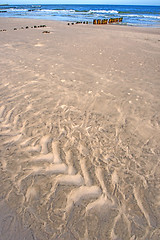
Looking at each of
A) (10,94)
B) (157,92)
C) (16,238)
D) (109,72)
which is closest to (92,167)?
(16,238)

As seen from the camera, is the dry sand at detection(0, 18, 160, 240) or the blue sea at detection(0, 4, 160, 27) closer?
the dry sand at detection(0, 18, 160, 240)

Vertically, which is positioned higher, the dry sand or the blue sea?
the blue sea

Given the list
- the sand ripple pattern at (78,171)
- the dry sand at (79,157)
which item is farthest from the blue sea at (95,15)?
the sand ripple pattern at (78,171)

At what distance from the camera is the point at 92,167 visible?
2.42 meters

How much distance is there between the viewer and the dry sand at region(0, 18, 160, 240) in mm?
1807

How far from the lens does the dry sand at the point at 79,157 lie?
181 cm

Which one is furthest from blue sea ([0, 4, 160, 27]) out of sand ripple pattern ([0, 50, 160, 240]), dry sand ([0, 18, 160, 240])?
sand ripple pattern ([0, 50, 160, 240])

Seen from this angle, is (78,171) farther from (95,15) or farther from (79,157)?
(95,15)

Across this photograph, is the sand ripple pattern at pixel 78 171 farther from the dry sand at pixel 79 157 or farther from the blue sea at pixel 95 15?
the blue sea at pixel 95 15

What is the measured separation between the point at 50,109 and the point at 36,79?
194cm

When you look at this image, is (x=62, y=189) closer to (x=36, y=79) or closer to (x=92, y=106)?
(x=92, y=106)

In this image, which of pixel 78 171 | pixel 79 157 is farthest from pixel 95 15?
pixel 78 171

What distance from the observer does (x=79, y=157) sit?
2.57 m

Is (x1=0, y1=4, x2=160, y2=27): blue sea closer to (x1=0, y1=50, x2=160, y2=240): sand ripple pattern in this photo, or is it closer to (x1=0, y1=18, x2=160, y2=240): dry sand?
(x1=0, y1=18, x2=160, y2=240): dry sand
